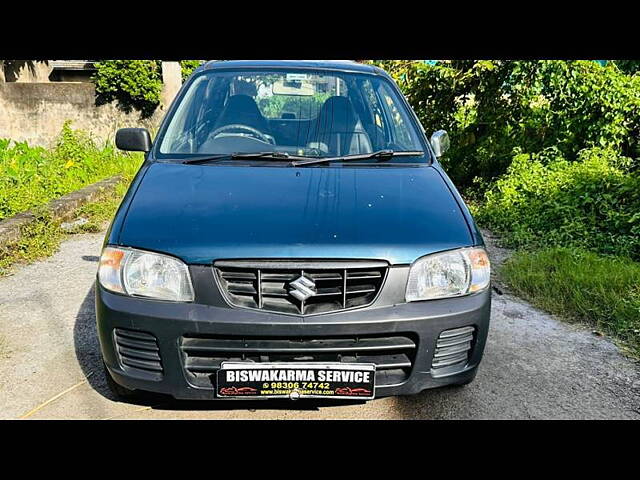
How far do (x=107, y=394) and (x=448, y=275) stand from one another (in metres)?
1.73

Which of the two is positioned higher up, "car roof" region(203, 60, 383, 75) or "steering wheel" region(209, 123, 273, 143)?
"car roof" region(203, 60, 383, 75)

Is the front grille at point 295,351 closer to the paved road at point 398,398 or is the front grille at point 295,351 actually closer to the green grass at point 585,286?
the paved road at point 398,398

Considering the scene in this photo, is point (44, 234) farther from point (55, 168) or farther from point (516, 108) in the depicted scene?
point (516, 108)

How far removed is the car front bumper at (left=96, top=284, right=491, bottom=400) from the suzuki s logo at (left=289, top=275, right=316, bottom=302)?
3.3 inches

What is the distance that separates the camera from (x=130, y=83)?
914 cm

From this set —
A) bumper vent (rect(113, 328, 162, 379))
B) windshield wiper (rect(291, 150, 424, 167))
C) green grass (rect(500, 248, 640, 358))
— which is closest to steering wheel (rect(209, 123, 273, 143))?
windshield wiper (rect(291, 150, 424, 167))

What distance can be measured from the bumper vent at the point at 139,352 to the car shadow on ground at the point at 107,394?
13cm

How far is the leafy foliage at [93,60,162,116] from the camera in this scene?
909cm

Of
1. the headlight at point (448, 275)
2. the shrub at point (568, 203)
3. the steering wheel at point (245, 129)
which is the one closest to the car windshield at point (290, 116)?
the steering wheel at point (245, 129)

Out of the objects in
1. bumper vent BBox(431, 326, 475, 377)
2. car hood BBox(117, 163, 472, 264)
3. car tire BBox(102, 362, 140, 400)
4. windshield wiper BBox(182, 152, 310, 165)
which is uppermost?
windshield wiper BBox(182, 152, 310, 165)

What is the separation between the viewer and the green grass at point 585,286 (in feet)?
12.4

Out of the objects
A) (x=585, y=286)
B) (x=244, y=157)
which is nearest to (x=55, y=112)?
(x=244, y=157)

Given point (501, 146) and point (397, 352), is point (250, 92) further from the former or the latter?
point (501, 146)

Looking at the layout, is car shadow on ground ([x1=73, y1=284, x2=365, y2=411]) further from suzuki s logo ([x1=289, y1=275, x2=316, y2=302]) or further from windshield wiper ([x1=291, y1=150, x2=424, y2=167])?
windshield wiper ([x1=291, y1=150, x2=424, y2=167])
